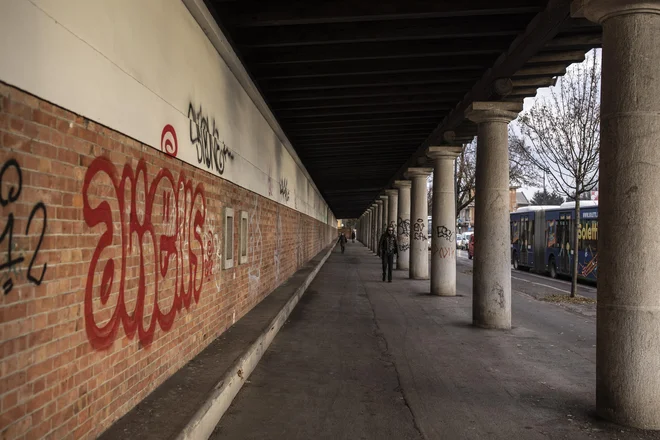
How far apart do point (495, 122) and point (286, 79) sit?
12.5 feet

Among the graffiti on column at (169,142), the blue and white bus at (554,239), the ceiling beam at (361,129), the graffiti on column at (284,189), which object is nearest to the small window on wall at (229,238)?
the graffiti on column at (169,142)

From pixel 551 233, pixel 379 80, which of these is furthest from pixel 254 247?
pixel 551 233

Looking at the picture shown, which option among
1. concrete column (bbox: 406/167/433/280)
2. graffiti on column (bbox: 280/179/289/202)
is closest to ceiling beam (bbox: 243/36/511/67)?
graffiti on column (bbox: 280/179/289/202)

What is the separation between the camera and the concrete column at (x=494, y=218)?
32.1 ft

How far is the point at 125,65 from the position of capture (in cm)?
415

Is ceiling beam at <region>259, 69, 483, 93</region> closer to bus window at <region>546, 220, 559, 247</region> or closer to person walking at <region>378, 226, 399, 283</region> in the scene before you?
person walking at <region>378, 226, 399, 283</region>

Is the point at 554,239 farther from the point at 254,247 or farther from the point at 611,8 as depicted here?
the point at 611,8

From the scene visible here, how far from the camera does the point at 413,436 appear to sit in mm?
4742

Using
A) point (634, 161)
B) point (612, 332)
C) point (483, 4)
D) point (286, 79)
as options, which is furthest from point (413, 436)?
point (286, 79)

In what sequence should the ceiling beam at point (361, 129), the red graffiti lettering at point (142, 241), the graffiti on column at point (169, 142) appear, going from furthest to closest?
the ceiling beam at point (361, 129) < the graffiti on column at point (169, 142) < the red graffiti lettering at point (142, 241)

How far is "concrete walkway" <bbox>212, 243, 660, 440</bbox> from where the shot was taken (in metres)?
4.95

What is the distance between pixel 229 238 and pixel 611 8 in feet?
17.9

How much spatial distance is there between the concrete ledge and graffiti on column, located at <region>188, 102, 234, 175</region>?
7.18ft

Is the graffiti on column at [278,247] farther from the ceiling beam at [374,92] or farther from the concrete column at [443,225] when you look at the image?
the concrete column at [443,225]
